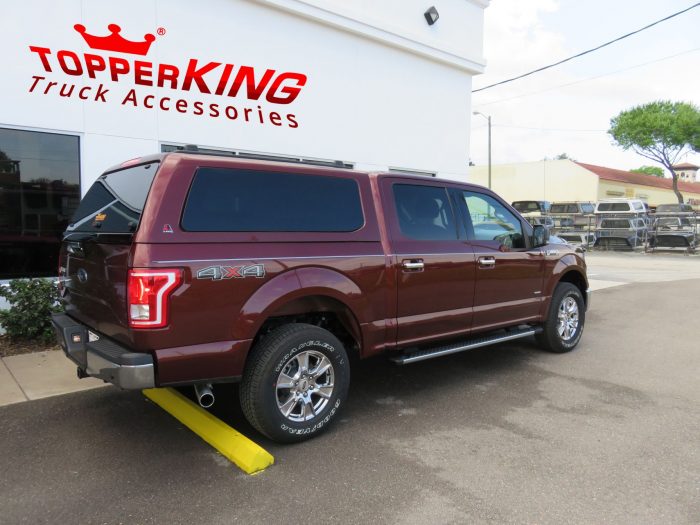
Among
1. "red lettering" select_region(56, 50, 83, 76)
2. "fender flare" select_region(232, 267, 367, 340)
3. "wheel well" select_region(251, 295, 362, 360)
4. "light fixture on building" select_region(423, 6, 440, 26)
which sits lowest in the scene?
"wheel well" select_region(251, 295, 362, 360)

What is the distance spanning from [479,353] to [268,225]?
361cm

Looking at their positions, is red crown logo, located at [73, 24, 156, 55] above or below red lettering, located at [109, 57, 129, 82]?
above

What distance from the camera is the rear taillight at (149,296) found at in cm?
304

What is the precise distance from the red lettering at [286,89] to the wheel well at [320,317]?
5.28 metres

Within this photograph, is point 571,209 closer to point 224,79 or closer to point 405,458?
point 224,79

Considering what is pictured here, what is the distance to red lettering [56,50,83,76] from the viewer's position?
21.0ft

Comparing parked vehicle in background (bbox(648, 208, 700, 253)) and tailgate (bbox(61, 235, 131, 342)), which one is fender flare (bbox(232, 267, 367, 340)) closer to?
tailgate (bbox(61, 235, 131, 342))

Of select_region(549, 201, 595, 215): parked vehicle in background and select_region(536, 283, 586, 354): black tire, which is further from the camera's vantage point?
select_region(549, 201, 595, 215): parked vehicle in background

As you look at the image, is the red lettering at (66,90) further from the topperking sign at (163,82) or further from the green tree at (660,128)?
the green tree at (660,128)

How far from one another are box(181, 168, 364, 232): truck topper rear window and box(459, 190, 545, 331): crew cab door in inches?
57.1

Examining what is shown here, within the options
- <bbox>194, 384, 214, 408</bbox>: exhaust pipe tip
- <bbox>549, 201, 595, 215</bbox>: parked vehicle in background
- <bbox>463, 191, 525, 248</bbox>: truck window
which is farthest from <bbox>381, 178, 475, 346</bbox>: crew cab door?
<bbox>549, 201, 595, 215</bbox>: parked vehicle in background

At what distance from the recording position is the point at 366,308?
13.2 feet

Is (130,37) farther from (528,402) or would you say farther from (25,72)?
(528,402)

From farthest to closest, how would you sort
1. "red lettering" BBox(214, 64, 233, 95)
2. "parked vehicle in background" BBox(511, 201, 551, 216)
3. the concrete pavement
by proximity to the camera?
"parked vehicle in background" BBox(511, 201, 551, 216) → "red lettering" BBox(214, 64, 233, 95) → the concrete pavement
